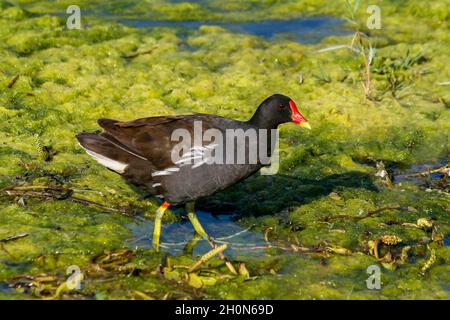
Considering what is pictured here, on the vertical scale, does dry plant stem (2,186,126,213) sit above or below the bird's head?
below

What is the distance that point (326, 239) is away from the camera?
18.4ft

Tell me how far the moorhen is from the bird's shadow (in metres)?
0.52

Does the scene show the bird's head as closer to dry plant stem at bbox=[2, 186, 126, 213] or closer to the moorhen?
the moorhen

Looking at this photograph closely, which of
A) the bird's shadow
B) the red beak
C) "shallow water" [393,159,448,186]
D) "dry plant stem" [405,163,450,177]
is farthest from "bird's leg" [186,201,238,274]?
"dry plant stem" [405,163,450,177]

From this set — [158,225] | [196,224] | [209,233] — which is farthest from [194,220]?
[158,225]

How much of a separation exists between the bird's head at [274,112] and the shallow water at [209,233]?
2.78 feet

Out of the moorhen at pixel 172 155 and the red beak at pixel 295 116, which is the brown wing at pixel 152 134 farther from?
the red beak at pixel 295 116

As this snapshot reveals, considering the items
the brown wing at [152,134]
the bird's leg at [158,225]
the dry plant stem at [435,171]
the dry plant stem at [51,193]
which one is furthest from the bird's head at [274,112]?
the dry plant stem at [435,171]

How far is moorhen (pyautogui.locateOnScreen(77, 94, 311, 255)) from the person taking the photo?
544 cm

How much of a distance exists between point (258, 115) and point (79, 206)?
1574 mm

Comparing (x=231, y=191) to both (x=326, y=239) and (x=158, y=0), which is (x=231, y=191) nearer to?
(x=326, y=239)

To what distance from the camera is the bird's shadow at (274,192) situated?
6.17 meters
